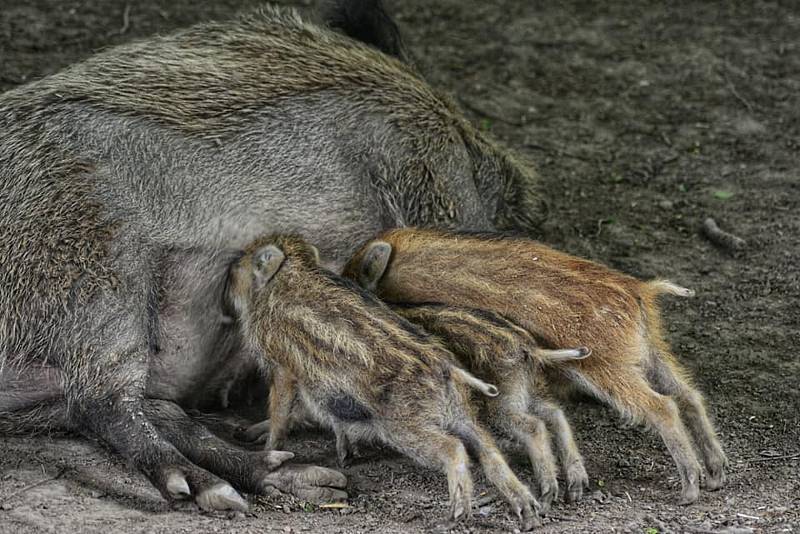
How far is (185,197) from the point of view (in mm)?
4582

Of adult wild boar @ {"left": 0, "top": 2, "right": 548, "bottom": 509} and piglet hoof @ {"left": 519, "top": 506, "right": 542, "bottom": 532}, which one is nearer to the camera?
piglet hoof @ {"left": 519, "top": 506, "right": 542, "bottom": 532}

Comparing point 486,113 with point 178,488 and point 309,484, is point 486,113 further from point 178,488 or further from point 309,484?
point 178,488

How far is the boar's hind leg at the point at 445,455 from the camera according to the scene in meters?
3.62

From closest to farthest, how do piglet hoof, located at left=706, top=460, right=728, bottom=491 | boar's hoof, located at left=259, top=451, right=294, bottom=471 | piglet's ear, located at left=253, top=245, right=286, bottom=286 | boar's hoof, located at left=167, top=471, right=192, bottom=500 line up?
boar's hoof, located at left=167, top=471, right=192, bottom=500 → piglet hoof, located at left=706, top=460, right=728, bottom=491 → boar's hoof, located at left=259, top=451, right=294, bottom=471 → piglet's ear, located at left=253, top=245, right=286, bottom=286

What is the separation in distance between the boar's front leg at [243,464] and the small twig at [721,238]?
270cm

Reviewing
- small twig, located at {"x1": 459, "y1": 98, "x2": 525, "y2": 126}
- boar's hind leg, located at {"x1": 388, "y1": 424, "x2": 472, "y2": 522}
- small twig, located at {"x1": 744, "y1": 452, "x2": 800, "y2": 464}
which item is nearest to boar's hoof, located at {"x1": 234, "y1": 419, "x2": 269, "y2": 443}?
boar's hind leg, located at {"x1": 388, "y1": 424, "x2": 472, "y2": 522}

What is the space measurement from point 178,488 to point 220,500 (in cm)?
15

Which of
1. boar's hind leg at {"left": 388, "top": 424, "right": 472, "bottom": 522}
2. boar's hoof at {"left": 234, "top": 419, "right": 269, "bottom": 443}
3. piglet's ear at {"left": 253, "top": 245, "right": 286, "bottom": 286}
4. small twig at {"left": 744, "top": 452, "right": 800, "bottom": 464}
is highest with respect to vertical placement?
piglet's ear at {"left": 253, "top": 245, "right": 286, "bottom": 286}

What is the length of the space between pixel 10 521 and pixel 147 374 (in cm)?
→ 86

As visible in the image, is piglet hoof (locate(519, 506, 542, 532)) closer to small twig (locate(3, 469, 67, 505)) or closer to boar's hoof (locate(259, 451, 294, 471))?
boar's hoof (locate(259, 451, 294, 471))

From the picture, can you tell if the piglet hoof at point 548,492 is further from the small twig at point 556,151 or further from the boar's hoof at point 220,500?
the small twig at point 556,151

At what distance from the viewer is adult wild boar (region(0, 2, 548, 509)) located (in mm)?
4180

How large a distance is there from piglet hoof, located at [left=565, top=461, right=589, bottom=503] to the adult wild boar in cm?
78

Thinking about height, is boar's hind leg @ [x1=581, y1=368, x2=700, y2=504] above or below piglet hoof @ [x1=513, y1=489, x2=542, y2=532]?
above
